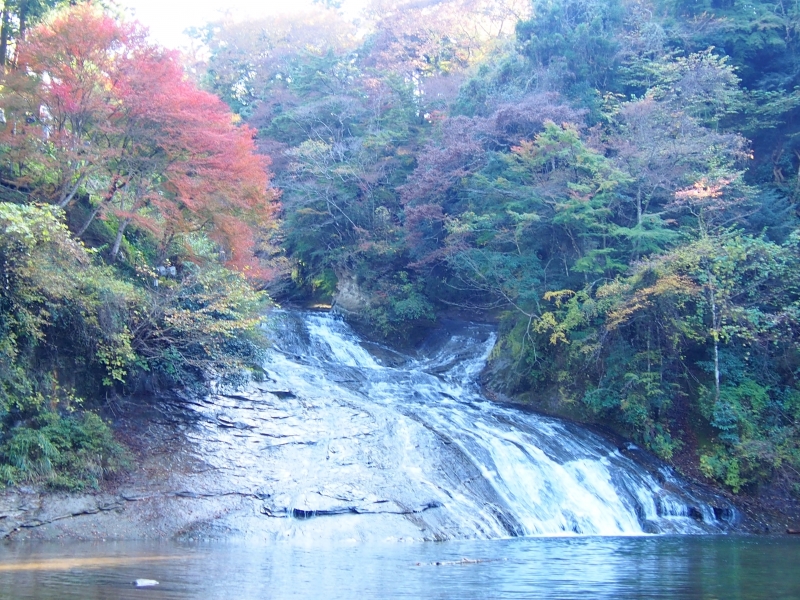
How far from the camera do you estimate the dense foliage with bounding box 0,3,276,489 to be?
48.6 feet

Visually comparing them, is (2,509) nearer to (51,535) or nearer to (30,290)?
(51,535)

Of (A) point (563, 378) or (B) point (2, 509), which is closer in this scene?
(B) point (2, 509)

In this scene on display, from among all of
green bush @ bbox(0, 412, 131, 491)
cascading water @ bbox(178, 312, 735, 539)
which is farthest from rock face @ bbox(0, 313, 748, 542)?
green bush @ bbox(0, 412, 131, 491)

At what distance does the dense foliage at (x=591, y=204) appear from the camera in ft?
71.5

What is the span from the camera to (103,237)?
824 inches

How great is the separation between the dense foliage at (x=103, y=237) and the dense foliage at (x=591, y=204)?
973 centimetres

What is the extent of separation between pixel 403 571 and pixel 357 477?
632 cm

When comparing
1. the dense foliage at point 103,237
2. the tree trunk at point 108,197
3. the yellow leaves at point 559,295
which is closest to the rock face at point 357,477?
the dense foliage at point 103,237

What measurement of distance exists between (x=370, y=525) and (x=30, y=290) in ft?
26.7

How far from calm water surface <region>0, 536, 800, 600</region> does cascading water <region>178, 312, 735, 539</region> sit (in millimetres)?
1459

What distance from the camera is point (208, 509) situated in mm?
14977

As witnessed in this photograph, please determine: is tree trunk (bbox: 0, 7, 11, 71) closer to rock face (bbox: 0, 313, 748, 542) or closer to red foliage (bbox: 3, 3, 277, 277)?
red foliage (bbox: 3, 3, 277, 277)

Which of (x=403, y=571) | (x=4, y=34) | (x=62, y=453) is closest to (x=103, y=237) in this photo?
(x=4, y=34)

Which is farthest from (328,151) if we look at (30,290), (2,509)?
(2,509)
